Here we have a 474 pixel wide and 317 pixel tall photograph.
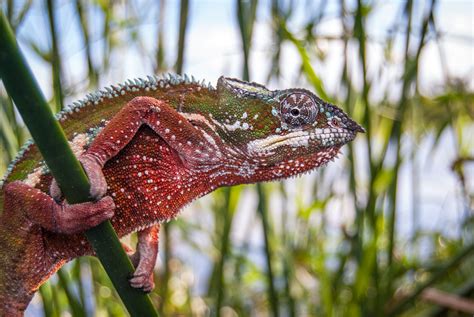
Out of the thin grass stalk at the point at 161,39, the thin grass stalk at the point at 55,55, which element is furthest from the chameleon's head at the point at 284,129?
the thin grass stalk at the point at 161,39

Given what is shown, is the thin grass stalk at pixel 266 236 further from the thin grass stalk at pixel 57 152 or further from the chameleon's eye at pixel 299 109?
the thin grass stalk at pixel 57 152

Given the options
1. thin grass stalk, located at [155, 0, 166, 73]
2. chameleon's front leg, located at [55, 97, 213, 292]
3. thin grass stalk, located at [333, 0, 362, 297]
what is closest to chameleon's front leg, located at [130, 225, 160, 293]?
chameleon's front leg, located at [55, 97, 213, 292]

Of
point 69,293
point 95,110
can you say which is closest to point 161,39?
point 69,293

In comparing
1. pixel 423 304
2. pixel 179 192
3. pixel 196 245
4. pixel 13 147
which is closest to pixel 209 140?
pixel 179 192

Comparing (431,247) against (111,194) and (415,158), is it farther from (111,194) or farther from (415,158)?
(111,194)

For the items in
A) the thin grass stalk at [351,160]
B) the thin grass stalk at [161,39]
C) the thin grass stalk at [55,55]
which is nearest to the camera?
the thin grass stalk at [55,55]

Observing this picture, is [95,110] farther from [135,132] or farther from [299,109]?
[299,109]
